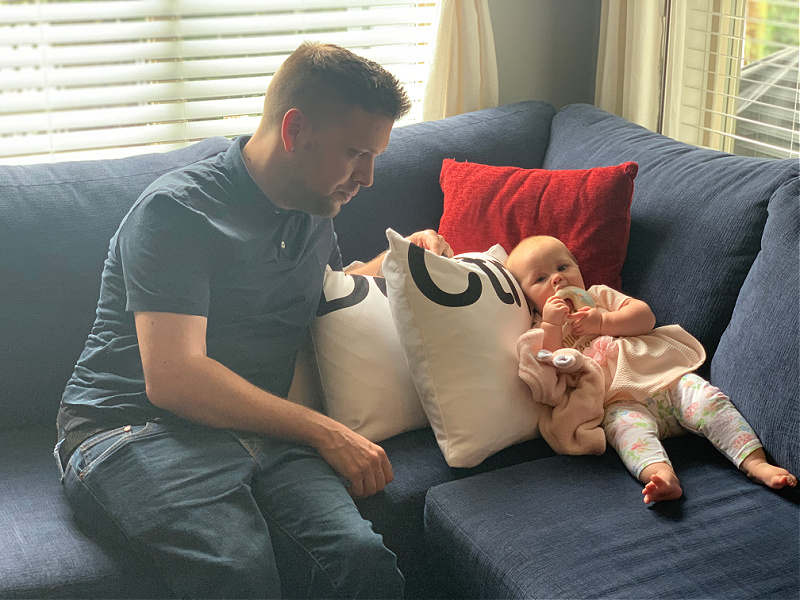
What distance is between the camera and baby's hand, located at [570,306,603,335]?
5.84 ft

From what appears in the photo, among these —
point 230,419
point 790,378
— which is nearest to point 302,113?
point 230,419

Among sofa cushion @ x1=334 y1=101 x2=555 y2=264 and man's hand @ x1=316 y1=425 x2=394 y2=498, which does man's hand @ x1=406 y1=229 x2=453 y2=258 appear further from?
→ man's hand @ x1=316 y1=425 x2=394 y2=498

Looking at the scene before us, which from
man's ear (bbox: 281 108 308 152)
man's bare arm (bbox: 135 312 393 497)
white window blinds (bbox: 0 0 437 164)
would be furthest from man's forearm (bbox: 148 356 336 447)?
white window blinds (bbox: 0 0 437 164)

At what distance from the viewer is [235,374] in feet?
5.03

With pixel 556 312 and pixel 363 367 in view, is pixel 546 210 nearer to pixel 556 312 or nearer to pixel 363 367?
pixel 556 312

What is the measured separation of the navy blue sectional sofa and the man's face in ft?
1.49

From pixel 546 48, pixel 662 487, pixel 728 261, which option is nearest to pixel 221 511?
pixel 662 487

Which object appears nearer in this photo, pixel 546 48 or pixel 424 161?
pixel 424 161

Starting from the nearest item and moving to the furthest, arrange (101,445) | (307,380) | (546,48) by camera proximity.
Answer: (101,445)
(307,380)
(546,48)

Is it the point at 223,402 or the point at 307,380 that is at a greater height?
the point at 223,402

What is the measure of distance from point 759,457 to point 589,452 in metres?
0.32

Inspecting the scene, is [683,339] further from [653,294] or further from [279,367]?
[279,367]

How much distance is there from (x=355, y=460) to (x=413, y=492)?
0.16m

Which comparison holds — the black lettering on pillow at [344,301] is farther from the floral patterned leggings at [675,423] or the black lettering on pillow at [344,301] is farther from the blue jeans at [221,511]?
the floral patterned leggings at [675,423]
